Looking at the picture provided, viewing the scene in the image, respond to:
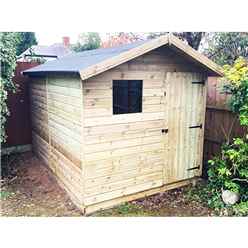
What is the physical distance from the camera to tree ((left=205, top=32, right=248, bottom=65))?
9.13m

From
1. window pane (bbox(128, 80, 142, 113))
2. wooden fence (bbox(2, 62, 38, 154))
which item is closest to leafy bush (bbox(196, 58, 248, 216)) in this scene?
window pane (bbox(128, 80, 142, 113))

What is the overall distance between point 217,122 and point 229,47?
5057 millimetres

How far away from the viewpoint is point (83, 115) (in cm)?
406

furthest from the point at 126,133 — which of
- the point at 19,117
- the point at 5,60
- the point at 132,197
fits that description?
the point at 19,117

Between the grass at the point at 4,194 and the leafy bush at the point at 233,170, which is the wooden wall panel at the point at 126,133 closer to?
the leafy bush at the point at 233,170

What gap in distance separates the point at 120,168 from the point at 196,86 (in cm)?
211

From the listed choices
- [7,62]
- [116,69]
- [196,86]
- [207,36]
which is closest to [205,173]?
[196,86]

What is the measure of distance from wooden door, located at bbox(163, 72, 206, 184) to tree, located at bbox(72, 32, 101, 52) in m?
11.5

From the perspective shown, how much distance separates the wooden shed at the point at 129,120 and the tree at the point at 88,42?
10735 mm

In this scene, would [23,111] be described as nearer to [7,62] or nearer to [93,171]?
[7,62]

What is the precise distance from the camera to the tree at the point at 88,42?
1566cm

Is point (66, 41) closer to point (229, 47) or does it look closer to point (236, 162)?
point (229, 47)

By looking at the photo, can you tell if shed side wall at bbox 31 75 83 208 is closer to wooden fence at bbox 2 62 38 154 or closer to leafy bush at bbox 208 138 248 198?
wooden fence at bbox 2 62 38 154

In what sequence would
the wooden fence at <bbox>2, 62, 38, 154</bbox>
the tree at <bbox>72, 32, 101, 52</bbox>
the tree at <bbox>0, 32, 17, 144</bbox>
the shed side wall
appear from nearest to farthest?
the shed side wall, the tree at <bbox>0, 32, 17, 144</bbox>, the wooden fence at <bbox>2, 62, 38, 154</bbox>, the tree at <bbox>72, 32, 101, 52</bbox>
